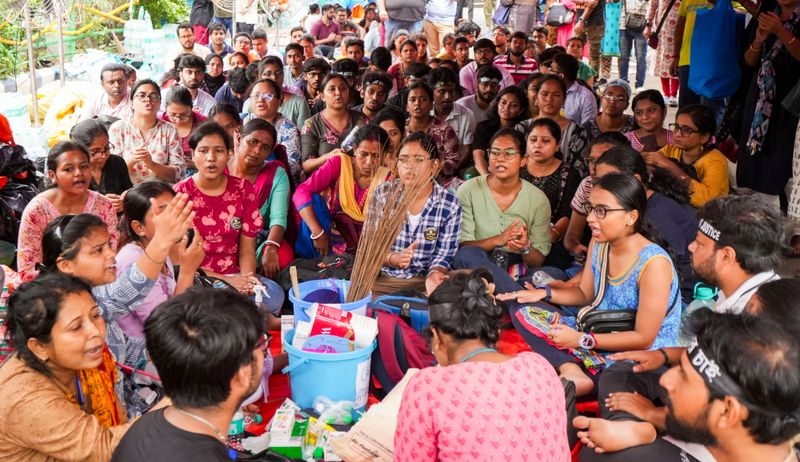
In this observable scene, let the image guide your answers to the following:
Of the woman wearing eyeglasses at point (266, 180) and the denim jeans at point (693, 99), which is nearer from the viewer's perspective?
the woman wearing eyeglasses at point (266, 180)

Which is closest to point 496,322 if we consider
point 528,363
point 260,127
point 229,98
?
point 528,363

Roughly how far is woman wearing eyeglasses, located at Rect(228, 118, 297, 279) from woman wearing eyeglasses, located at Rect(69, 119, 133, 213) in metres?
0.60

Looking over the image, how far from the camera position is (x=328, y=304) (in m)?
2.71

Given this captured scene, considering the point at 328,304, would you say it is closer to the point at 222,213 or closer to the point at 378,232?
the point at 378,232

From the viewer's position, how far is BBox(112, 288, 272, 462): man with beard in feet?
5.15

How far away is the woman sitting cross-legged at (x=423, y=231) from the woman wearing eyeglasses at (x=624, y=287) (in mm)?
812

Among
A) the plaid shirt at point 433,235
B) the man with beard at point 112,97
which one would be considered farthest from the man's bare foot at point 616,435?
the man with beard at point 112,97

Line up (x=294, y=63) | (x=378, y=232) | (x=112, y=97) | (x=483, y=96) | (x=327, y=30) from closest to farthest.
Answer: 1. (x=378, y=232)
2. (x=112, y=97)
3. (x=483, y=96)
4. (x=294, y=63)
5. (x=327, y=30)

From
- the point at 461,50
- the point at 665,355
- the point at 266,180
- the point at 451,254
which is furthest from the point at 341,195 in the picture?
the point at 461,50

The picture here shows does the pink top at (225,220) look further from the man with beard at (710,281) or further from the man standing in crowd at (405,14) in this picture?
the man standing in crowd at (405,14)

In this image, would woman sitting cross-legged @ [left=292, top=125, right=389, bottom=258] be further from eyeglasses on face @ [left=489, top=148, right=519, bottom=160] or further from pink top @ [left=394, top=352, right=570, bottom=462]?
pink top @ [left=394, top=352, right=570, bottom=462]

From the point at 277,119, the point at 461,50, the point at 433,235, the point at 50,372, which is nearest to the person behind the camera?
the point at 50,372

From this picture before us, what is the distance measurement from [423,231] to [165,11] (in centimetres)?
736

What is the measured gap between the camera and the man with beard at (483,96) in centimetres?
569
